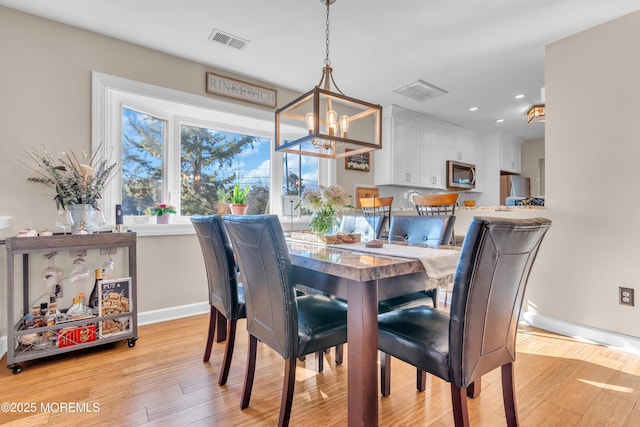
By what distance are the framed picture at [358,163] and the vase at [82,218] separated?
282cm

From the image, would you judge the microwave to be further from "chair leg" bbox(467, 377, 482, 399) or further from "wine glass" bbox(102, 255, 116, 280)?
"wine glass" bbox(102, 255, 116, 280)

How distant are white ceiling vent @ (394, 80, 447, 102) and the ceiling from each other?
9cm

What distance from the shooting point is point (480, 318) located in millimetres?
1076

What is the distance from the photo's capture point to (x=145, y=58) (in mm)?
2750

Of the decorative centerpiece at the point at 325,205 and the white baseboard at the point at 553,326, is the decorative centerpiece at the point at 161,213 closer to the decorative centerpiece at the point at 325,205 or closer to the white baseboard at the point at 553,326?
the white baseboard at the point at 553,326

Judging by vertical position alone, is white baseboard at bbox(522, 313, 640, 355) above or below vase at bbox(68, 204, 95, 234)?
below

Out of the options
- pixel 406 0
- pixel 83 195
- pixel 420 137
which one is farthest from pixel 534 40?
pixel 83 195

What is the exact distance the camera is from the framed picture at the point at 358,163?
4.16 m

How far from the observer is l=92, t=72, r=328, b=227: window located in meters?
2.66

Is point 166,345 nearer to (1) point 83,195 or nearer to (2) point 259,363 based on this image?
(2) point 259,363

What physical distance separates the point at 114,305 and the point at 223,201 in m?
1.41

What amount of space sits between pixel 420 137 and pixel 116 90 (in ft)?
12.7

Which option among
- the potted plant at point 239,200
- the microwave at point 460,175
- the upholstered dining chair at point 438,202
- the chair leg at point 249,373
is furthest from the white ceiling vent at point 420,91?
the chair leg at point 249,373

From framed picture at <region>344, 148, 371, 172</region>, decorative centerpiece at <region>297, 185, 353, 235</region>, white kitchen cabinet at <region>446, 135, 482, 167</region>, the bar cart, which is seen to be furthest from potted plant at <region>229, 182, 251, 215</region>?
white kitchen cabinet at <region>446, 135, 482, 167</region>
